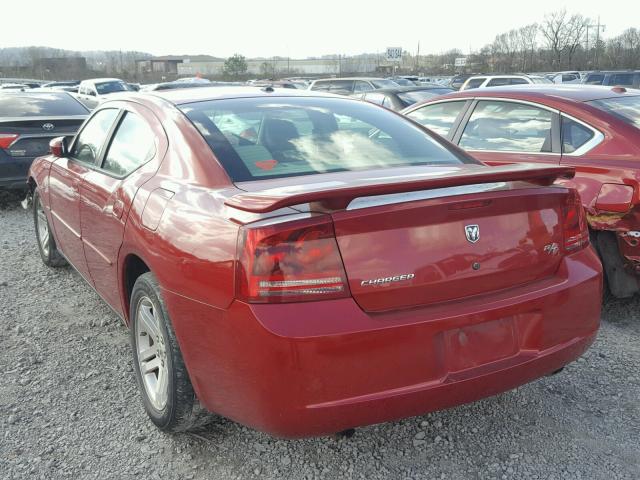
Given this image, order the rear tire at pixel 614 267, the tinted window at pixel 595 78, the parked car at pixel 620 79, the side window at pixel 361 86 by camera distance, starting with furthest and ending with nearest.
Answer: the tinted window at pixel 595 78 < the parked car at pixel 620 79 < the side window at pixel 361 86 < the rear tire at pixel 614 267

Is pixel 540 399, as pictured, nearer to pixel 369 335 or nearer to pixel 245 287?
pixel 369 335

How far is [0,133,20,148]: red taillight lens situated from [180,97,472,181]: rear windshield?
544cm

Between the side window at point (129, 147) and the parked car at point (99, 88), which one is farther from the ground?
the side window at point (129, 147)

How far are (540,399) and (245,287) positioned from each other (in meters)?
1.82

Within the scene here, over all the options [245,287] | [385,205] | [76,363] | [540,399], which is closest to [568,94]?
[540,399]

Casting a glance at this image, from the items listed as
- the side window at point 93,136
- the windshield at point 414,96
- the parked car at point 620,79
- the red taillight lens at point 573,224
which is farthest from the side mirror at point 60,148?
the parked car at point 620,79

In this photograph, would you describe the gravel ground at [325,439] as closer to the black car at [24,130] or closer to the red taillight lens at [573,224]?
the red taillight lens at [573,224]

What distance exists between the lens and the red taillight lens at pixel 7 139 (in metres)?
7.55

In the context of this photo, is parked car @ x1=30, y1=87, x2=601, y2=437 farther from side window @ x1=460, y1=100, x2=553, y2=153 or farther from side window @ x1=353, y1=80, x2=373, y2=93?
side window @ x1=353, y1=80, x2=373, y2=93

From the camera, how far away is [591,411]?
299 centimetres

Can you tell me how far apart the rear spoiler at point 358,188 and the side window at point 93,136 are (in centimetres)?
199

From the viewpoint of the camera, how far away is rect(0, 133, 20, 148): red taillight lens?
7.55 metres

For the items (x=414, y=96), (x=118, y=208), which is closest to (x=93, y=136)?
(x=118, y=208)

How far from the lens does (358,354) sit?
6.79 feet
